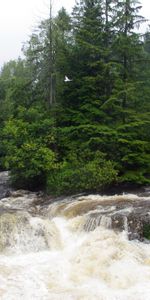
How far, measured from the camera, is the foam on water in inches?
388

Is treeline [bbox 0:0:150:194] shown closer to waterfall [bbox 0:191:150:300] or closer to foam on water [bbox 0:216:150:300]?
Result: waterfall [bbox 0:191:150:300]

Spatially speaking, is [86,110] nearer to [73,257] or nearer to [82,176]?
[82,176]

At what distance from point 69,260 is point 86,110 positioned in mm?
13198

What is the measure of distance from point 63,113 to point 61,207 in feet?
28.9

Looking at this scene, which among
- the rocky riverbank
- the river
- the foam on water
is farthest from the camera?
the rocky riverbank

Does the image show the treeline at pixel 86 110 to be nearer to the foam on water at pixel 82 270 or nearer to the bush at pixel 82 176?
the bush at pixel 82 176

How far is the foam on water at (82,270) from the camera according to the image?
986 cm

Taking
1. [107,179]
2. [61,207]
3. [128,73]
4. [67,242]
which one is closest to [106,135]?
[107,179]

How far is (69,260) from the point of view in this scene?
12195mm

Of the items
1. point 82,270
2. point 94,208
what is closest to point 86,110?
point 94,208

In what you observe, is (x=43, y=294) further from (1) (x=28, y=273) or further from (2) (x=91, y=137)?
(2) (x=91, y=137)

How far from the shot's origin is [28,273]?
36.5 ft

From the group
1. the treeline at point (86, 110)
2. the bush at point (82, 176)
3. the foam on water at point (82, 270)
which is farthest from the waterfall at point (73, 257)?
the treeline at point (86, 110)

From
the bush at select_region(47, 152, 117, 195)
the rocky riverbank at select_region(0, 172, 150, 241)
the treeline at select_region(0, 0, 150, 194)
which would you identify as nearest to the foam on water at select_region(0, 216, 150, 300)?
the rocky riverbank at select_region(0, 172, 150, 241)
